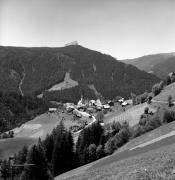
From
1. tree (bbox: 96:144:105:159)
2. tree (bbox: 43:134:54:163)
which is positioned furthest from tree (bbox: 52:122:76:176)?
tree (bbox: 43:134:54:163)

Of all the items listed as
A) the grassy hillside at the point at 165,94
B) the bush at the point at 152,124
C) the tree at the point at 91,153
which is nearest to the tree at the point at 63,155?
the tree at the point at 91,153

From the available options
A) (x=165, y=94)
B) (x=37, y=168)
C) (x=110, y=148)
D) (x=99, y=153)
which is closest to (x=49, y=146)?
(x=99, y=153)

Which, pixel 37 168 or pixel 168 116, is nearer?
pixel 37 168

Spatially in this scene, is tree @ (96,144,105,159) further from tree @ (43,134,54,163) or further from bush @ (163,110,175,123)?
bush @ (163,110,175,123)

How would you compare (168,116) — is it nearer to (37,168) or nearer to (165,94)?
(37,168)

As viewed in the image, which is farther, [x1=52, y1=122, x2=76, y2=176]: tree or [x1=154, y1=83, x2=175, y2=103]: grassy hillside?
[x1=154, y1=83, x2=175, y2=103]: grassy hillside

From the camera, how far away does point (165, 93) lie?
579 feet

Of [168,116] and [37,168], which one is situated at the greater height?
[168,116]

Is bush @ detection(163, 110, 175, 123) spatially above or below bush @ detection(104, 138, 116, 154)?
above

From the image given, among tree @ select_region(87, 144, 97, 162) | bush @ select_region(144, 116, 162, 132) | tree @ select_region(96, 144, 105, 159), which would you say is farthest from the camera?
tree @ select_region(87, 144, 97, 162)

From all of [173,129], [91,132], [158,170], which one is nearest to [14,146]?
[91,132]

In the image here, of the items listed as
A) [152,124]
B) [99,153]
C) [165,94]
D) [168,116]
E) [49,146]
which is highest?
[168,116]

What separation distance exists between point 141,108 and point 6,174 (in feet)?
285

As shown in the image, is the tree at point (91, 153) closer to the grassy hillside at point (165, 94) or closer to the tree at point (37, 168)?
the tree at point (37, 168)
